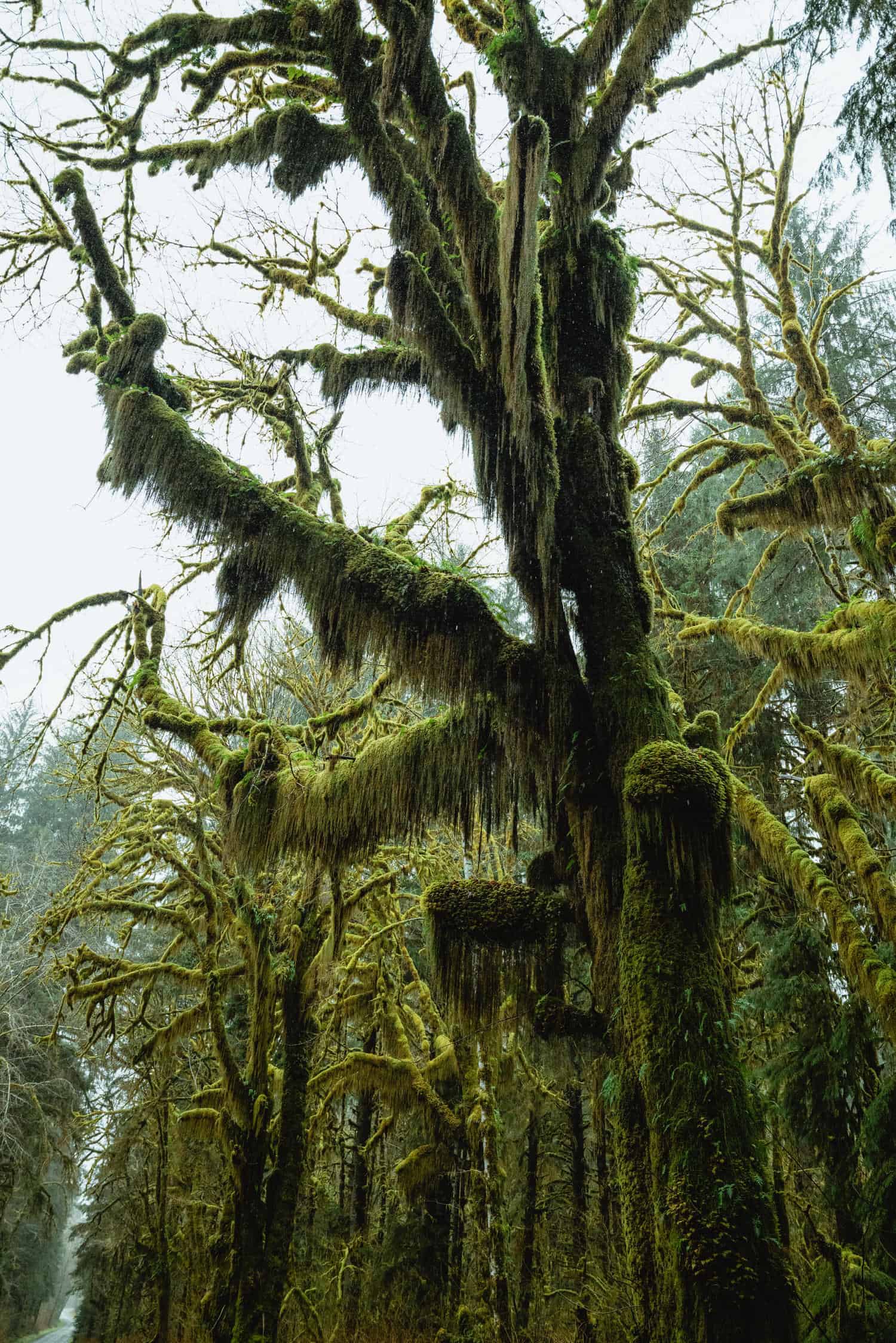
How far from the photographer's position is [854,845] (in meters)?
5.69

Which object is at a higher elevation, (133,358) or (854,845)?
(133,358)

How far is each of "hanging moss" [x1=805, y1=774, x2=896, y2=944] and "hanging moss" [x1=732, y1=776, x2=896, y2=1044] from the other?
0.67ft

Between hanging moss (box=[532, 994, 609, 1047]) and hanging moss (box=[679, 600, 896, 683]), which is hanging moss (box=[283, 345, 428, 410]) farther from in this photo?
hanging moss (box=[532, 994, 609, 1047])

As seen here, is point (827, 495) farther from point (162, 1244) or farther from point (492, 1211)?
point (162, 1244)

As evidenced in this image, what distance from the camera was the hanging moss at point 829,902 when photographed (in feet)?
16.6

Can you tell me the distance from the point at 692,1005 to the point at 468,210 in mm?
5102

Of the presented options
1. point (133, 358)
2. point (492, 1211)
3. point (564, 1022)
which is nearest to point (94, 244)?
point (133, 358)

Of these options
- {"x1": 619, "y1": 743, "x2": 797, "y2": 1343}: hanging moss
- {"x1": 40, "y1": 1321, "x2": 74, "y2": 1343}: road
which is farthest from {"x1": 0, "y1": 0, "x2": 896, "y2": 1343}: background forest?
{"x1": 40, "y1": 1321, "x2": 74, "y2": 1343}: road

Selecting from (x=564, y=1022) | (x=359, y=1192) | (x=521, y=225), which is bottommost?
(x=359, y=1192)

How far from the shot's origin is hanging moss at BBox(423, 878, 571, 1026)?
5.13 m

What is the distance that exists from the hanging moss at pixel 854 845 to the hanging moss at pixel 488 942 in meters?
2.14

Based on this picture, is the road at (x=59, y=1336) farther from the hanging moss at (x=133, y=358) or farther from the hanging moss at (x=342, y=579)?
the hanging moss at (x=133, y=358)

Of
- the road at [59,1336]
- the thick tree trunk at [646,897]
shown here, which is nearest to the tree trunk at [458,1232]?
the thick tree trunk at [646,897]

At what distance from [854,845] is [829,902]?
45 cm
